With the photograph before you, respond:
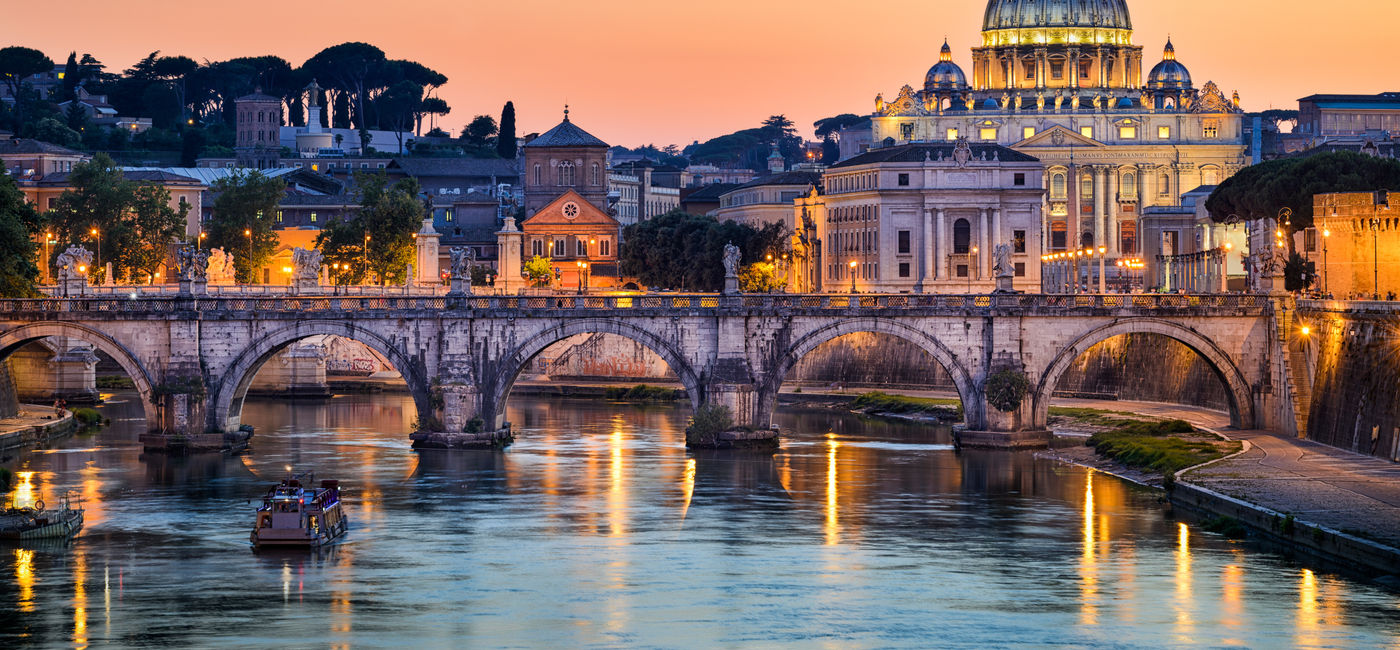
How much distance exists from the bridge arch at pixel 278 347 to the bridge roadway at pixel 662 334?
0.25 ft

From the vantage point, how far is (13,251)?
93.2 meters

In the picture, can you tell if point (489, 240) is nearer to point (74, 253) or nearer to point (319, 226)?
point (319, 226)

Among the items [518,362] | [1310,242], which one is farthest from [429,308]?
[1310,242]

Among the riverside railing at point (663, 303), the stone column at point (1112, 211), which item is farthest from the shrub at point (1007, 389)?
the stone column at point (1112, 211)

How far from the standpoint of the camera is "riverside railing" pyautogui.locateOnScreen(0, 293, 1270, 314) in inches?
3177

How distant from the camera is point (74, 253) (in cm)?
10138

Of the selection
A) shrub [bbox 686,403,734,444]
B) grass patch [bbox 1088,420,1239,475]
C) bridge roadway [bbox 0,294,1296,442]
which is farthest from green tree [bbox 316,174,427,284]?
grass patch [bbox 1088,420,1239,475]

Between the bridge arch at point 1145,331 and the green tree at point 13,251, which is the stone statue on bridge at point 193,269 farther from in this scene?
the bridge arch at point 1145,331

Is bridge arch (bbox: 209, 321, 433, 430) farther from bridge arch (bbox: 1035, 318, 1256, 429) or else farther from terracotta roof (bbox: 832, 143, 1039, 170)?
terracotta roof (bbox: 832, 143, 1039, 170)

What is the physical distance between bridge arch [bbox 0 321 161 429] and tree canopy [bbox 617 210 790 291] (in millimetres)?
70393

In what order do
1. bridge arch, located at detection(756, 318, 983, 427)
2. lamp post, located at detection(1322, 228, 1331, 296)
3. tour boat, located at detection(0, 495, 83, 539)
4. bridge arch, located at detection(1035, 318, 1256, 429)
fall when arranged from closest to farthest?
tour boat, located at detection(0, 495, 83, 539)
bridge arch, located at detection(1035, 318, 1256, 429)
bridge arch, located at detection(756, 318, 983, 427)
lamp post, located at detection(1322, 228, 1331, 296)

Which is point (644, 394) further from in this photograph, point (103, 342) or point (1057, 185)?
point (1057, 185)

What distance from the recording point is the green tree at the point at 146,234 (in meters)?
131

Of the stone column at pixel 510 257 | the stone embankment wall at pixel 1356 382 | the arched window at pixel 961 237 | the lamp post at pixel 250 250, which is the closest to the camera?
the stone embankment wall at pixel 1356 382
